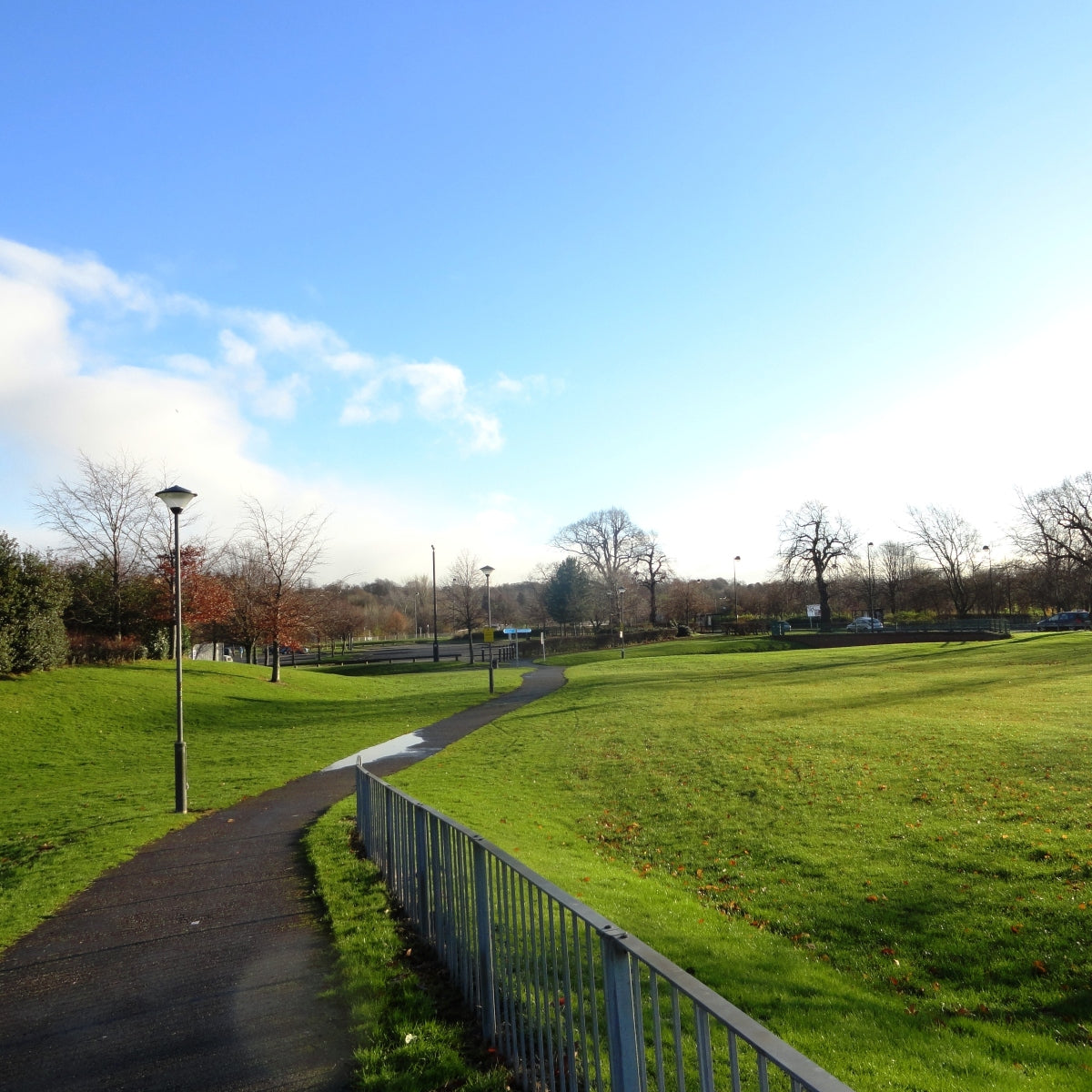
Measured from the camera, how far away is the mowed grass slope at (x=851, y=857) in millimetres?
4984

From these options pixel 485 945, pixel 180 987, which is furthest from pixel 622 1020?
pixel 180 987

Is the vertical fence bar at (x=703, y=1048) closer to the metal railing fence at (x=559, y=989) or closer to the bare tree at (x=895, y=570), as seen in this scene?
the metal railing fence at (x=559, y=989)

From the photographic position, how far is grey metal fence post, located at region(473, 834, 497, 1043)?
166 inches

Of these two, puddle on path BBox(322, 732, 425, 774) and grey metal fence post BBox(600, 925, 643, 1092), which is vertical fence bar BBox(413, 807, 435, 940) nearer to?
grey metal fence post BBox(600, 925, 643, 1092)

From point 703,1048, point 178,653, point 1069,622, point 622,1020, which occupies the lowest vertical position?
point 1069,622

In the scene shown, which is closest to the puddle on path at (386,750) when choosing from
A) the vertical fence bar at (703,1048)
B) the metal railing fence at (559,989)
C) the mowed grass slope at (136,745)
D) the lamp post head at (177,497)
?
the mowed grass slope at (136,745)

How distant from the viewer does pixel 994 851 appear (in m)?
8.34

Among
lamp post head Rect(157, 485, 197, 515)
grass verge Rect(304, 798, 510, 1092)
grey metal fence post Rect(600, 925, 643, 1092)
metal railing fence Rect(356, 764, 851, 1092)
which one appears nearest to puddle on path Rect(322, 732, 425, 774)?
lamp post head Rect(157, 485, 197, 515)

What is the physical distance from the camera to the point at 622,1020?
2.84 m

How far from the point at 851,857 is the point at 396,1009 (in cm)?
595

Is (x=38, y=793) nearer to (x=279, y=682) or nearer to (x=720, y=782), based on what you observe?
(x=720, y=782)

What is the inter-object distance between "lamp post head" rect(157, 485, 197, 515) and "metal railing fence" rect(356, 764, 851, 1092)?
318 inches

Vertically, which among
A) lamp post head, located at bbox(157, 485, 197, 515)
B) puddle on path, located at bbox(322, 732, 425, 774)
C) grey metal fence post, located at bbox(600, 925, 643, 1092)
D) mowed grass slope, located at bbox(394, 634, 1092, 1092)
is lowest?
puddle on path, located at bbox(322, 732, 425, 774)

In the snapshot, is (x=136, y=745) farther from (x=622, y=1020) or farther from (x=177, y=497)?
(x=622, y=1020)
